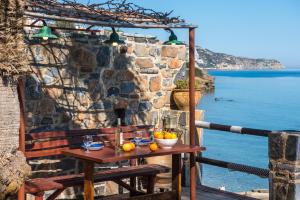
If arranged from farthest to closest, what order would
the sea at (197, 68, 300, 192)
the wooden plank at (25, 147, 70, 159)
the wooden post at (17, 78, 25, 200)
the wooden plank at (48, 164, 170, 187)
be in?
the sea at (197, 68, 300, 192) < the wooden plank at (25, 147, 70, 159) < the wooden plank at (48, 164, 170, 187) < the wooden post at (17, 78, 25, 200)

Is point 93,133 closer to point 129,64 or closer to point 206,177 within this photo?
point 129,64

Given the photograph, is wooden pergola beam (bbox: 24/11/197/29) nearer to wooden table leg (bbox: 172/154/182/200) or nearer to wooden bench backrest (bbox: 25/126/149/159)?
wooden bench backrest (bbox: 25/126/149/159)

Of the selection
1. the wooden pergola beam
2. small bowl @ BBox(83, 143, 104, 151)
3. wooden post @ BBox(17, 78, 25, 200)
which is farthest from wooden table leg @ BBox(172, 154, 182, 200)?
wooden post @ BBox(17, 78, 25, 200)

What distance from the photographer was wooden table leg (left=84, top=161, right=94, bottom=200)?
5.18 meters

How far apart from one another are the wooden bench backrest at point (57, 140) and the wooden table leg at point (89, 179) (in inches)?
A: 37.7

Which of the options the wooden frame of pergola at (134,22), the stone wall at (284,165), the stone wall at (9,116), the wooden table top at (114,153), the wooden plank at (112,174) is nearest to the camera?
the stone wall at (9,116)

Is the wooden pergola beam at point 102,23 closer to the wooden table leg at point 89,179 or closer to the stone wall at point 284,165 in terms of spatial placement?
the wooden table leg at point 89,179

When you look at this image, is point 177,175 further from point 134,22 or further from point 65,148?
point 134,22

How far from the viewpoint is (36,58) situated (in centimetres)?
671

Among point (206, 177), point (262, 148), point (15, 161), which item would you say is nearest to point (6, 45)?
point (15, 161)

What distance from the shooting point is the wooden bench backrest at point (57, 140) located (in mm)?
5957

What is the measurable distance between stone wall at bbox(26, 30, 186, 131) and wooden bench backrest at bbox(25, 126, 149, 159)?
21.4 inches

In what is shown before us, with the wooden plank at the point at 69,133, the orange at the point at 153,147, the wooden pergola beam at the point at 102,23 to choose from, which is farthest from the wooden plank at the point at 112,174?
the wooden pergola beam at the point at 102,23

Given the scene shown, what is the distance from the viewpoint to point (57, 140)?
20.5 ft
